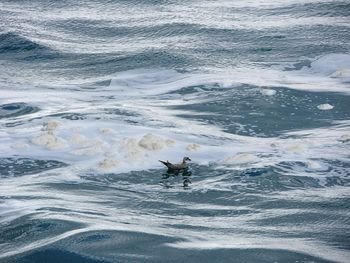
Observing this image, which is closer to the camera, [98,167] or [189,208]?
[189,208]

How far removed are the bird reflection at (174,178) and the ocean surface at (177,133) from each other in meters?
0.03

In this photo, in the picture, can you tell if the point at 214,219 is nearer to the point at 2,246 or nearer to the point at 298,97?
the point at 2,246

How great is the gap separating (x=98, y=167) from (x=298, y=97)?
161 inches

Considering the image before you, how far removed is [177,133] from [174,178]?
1.64 m

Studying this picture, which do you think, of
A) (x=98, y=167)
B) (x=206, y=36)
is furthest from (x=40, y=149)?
(x=206, y=36)

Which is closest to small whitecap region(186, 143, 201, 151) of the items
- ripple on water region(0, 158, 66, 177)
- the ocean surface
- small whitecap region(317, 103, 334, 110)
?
the ocean surface

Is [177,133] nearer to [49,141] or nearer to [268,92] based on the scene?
[49,141]

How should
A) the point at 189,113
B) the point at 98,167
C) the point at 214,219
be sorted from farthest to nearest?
the point at 189,113 < the point at 98,167 < the point at 214,219

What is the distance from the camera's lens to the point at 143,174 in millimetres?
8812

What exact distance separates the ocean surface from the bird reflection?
0.03 meters

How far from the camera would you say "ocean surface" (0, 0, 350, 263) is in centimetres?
664

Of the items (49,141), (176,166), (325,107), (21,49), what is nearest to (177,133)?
(176,166)

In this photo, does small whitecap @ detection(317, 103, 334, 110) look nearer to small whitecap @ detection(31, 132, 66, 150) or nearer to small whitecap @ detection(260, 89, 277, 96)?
small whitecap @ detection(260, 89, 277, 96)

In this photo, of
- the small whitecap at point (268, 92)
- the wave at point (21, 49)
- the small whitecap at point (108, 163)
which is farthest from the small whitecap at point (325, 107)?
the wave at point (21, 49)
